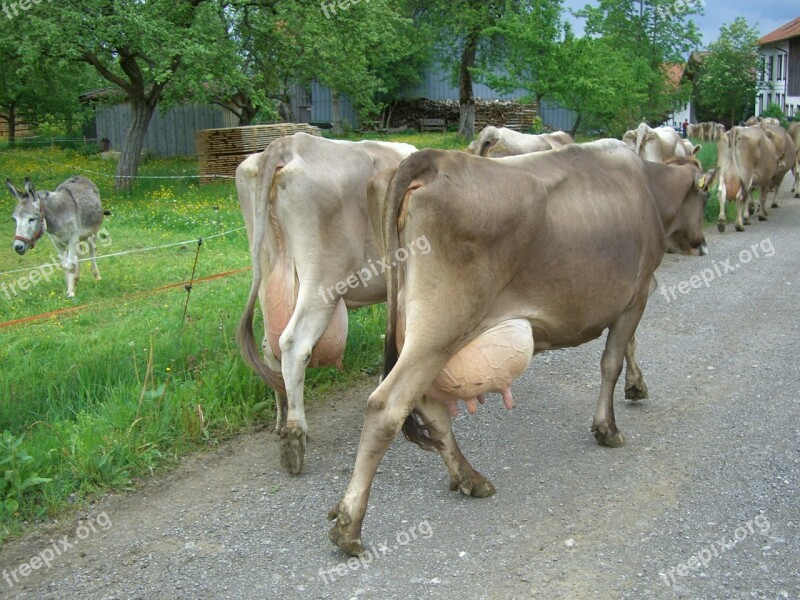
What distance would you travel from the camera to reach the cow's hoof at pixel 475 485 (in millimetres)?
4887

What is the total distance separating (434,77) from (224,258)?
3858 centimetres

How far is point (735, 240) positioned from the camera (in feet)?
45.6

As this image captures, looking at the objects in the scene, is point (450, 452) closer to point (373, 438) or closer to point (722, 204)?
point (373, 438)

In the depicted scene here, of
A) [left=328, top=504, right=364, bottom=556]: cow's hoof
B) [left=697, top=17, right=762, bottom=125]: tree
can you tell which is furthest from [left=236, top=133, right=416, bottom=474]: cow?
[left=697, top=17, right=762, bottom=125]: tree

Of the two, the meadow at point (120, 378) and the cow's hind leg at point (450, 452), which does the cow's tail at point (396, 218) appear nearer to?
the cow's hind leg at point (450, 452)

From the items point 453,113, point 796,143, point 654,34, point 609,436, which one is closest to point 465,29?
point 654,34

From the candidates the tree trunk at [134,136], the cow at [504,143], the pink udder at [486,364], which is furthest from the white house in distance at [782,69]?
the pink udder at [486,364]

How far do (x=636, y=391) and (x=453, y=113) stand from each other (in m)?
41.1

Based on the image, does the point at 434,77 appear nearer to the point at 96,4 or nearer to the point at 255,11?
the point at 255,11

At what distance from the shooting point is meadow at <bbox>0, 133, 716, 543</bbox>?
16.4 ft

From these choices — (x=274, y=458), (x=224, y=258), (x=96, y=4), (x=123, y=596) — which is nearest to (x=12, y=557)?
(x=123, y=596)

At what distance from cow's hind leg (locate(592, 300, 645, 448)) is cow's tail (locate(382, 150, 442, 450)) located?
159 centimetres

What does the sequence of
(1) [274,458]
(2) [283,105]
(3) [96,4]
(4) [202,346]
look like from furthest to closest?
(2) [283,105], (3) [96,4], (4) [202,346], (1) [274,458]

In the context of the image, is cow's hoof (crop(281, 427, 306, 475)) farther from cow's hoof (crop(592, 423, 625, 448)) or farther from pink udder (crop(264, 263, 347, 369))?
cow's hoof (crop(592, 423, 625, 448))
